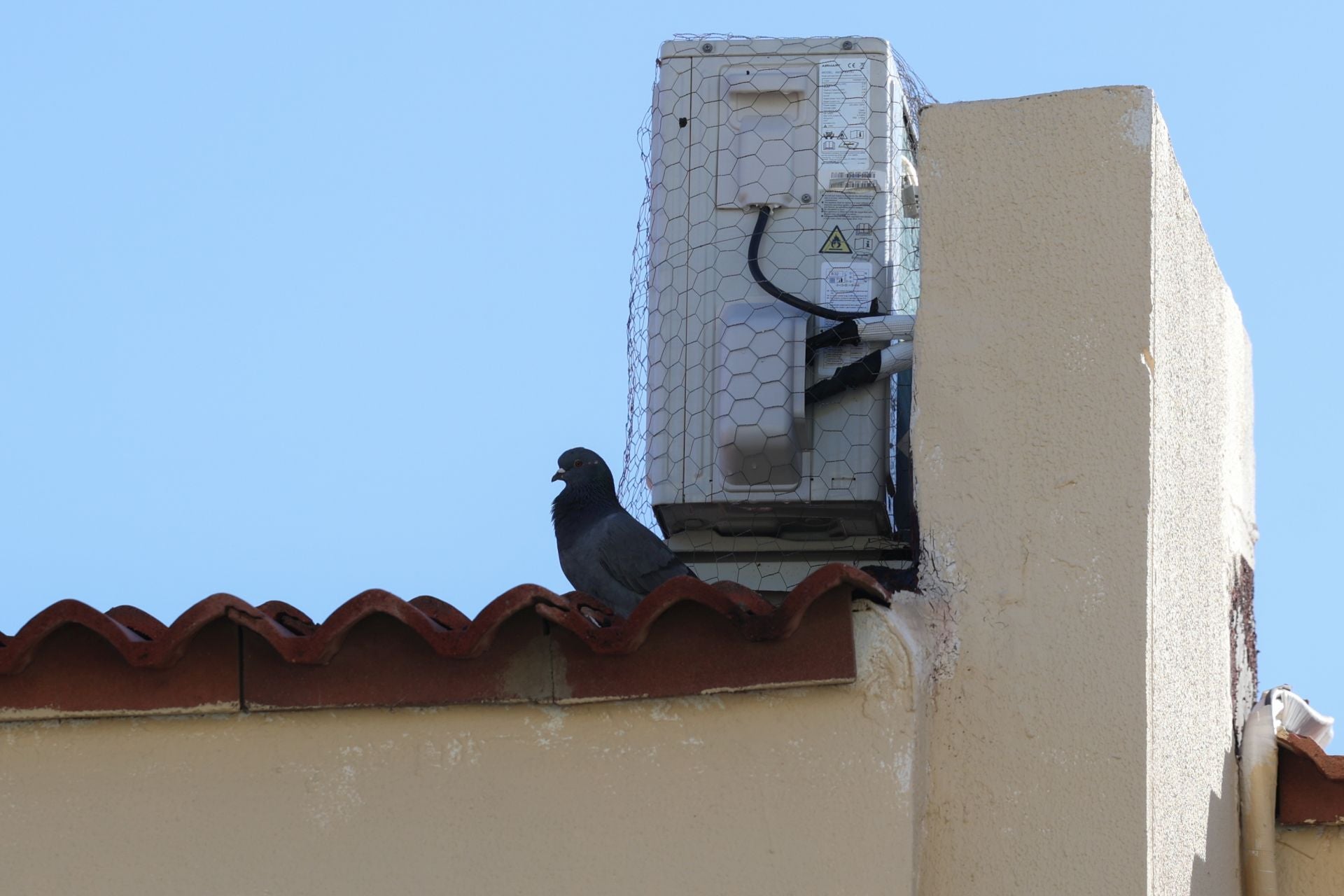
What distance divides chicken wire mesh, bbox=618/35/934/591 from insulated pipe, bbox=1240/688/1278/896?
3.10 ft

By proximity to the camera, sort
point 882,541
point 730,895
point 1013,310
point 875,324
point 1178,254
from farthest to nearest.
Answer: point 882,541, point 875,324, point 1178,254, point 1013,310, point 730,895

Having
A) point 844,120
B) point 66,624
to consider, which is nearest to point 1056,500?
point 844,120

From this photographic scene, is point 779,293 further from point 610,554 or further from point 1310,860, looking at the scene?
point 1310,860

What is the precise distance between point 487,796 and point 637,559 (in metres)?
0.99

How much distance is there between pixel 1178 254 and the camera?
3787 millimetres

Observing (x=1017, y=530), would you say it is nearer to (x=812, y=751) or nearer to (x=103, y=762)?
(x=812, y=751)

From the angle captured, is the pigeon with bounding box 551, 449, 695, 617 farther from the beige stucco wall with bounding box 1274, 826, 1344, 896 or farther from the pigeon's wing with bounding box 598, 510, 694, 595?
the beige stucco wall with bounding box 1274, 826, 1344, 896

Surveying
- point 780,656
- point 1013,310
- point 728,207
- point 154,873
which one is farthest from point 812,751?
point 728,207

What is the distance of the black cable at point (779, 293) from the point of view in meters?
4.18

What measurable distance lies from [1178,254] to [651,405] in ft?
4.51

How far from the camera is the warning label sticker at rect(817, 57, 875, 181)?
4496 millimetres

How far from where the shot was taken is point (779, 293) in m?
4.32

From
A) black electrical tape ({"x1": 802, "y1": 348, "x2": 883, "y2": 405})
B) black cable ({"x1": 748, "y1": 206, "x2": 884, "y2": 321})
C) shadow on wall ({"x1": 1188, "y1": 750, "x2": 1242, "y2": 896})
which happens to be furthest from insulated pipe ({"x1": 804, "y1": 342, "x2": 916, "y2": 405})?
shadow on wall ({"x1": 1188, "y1": 750, "x2": 1242, "y2": 896})

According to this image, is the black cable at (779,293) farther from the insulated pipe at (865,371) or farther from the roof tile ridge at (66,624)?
the roof tile ridge at (66,624)
